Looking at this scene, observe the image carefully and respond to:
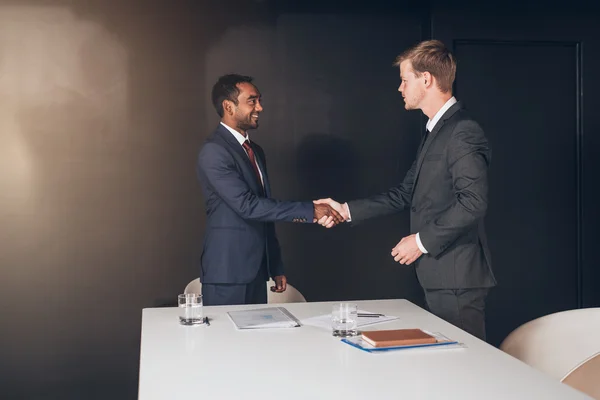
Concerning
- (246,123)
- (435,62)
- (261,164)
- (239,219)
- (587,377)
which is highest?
(435,62)

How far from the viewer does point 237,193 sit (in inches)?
140

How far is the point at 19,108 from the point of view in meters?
4.10

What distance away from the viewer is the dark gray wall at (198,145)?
413 cm

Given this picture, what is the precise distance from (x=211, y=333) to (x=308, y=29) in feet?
8.36

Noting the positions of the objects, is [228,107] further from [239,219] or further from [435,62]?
[435,62]

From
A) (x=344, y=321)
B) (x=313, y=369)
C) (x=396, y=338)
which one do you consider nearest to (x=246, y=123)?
(x=344, y=321)

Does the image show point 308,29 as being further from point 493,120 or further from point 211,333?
point 211,333

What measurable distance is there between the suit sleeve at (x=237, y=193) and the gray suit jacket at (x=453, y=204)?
80 cm

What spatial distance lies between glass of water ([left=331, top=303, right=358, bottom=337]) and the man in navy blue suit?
4.36 ft

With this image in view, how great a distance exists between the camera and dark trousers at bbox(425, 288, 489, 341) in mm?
2896

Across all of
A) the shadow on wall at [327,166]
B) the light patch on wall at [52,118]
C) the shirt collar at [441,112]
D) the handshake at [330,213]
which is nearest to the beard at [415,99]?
the shirt collar at [441,112]

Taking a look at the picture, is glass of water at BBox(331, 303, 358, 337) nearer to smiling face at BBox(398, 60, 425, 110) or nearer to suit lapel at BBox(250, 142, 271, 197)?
smiling face at BBox(398, 60, 425, 110)

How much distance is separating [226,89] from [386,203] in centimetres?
117

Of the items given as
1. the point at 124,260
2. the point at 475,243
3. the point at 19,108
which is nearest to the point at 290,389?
the point at 475,243
